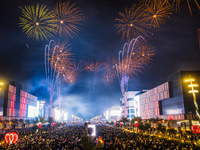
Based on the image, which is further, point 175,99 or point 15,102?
point 15,102

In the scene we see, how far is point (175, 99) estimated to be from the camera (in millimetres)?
66438

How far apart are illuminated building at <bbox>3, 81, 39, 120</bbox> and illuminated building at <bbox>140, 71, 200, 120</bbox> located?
5841cm

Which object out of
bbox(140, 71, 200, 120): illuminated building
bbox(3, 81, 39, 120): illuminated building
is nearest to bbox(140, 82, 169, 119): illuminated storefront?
bbox(140, 71, 200, 120): illuminated building

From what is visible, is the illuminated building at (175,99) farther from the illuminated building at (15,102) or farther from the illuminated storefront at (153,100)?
the illuminated building at (15,102)

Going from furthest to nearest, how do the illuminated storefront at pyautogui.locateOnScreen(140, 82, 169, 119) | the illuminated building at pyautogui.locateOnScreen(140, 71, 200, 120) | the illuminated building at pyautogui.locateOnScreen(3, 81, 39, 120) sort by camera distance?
the illuminated building at pyautogui.locateOnScreen(3, 81, 39, 120) < the illuminated storefront at pyautogui.locateOnScreen(140, 82, 169, 119) < the illuminated building at pyautogui.locateOnScreen(140, 71, 200, 120)

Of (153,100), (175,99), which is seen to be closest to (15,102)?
(153,100)

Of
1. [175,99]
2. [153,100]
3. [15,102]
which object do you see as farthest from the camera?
[153,100]

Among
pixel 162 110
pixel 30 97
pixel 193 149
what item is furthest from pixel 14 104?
pixel 193 149

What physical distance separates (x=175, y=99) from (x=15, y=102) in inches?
2516

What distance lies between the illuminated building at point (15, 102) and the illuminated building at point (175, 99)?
58406 millimetres

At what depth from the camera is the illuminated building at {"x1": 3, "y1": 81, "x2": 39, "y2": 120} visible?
3124 inches

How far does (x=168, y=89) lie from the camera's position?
7025 cm

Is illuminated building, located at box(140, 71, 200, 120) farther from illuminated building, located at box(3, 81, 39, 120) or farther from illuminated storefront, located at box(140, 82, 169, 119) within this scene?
illuminated building, located at box(3, 81, 39, 120)

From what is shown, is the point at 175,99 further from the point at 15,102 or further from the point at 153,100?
the point at 15,102
